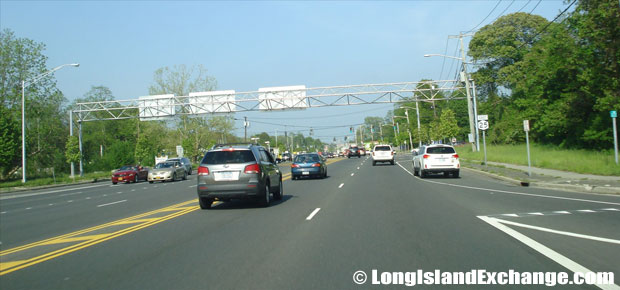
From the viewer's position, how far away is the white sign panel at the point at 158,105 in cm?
4806

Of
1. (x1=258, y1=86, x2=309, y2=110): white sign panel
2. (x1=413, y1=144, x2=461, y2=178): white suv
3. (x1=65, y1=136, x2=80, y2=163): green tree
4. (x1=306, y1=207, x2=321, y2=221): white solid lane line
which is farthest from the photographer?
(x1=65, y1=136, x2=80, y2=163): green tree

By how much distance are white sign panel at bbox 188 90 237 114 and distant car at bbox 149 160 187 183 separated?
11.7 metres

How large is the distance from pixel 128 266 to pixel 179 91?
66.2 metres

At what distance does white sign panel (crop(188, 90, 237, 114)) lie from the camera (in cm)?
4750

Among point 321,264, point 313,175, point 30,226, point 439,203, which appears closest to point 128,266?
point 321,264

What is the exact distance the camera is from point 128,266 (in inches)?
290

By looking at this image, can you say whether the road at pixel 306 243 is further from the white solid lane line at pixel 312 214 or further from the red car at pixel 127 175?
the red car at pixel 127 175

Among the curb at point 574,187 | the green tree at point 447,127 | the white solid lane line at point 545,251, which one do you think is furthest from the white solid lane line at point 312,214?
the green tree at point 447,127

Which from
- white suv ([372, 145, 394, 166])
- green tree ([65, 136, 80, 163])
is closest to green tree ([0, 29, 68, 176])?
green tree ([65, 136, 80, 163])

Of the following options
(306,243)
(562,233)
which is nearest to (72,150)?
(306,243)

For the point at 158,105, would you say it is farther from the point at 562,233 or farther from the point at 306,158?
the point at 562,233

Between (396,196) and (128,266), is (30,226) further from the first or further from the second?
(396,196)

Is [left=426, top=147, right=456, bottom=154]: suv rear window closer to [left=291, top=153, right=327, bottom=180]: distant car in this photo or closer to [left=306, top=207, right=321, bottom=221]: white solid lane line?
[left=291, top=153, right=327, bottom=180]: distant car

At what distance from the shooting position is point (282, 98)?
46344 millimetres
